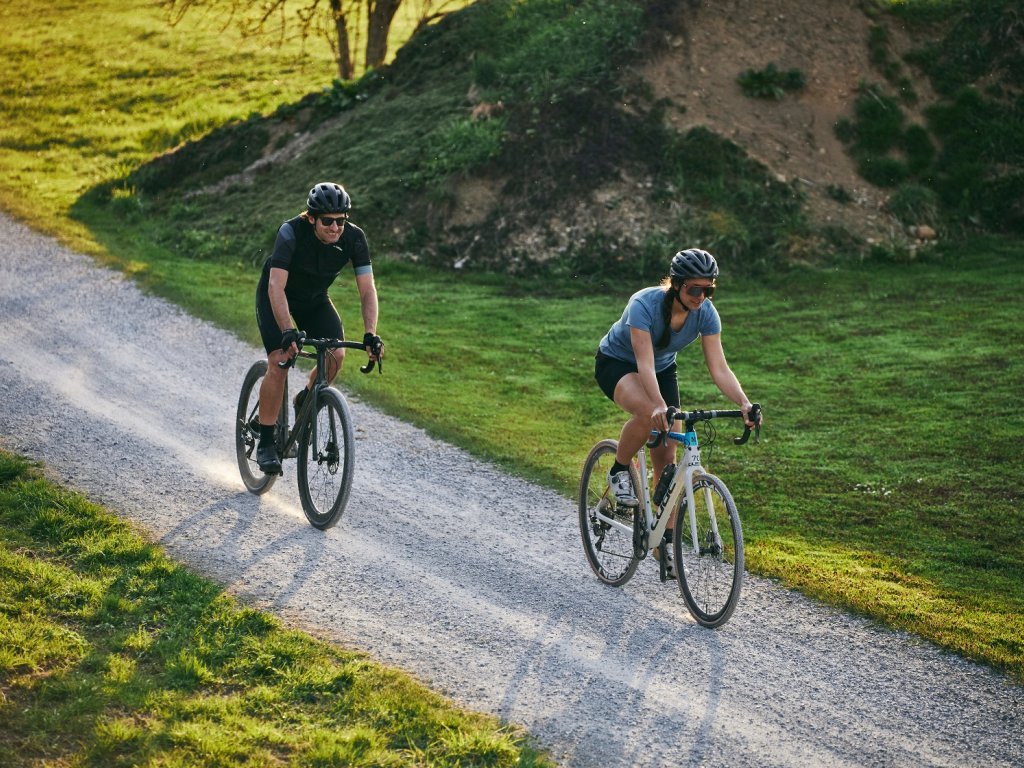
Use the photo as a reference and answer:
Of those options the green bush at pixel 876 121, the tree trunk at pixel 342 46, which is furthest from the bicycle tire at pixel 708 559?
the tree trunk at pixel 342 46

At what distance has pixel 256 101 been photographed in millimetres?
33000

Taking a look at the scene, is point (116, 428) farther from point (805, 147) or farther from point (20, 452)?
point (805, 147)

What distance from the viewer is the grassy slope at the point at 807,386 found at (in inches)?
349

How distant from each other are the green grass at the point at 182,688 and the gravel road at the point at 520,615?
0.34 metres

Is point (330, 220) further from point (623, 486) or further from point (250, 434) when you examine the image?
point (623, 486)

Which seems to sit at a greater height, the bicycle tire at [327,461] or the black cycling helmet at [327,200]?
the black cycling helmet at [327,200]

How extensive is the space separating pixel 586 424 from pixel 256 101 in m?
23.7

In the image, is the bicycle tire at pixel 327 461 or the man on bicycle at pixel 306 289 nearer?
the man on bicycle at pixel 306 289

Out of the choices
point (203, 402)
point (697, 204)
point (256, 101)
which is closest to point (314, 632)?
point (203, 402)

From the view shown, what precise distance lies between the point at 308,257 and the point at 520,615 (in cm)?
328

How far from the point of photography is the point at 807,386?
47.2 feet

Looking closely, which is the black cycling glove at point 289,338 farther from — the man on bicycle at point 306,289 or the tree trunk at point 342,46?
the tree trunk at point 342,46

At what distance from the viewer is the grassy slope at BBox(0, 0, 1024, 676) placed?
8.87m

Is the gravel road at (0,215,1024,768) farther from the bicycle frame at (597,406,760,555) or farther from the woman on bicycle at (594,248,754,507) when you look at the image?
the woman on bicycle at (594,248,754,507)
